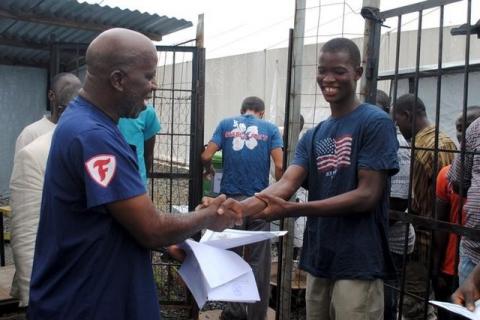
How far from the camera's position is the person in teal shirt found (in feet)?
12.0

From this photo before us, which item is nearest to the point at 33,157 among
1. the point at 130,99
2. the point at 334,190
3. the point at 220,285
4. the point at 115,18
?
the point at 130,99

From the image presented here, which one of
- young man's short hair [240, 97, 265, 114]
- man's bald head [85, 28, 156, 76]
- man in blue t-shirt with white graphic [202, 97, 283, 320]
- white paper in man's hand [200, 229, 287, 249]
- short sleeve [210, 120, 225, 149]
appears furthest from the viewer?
young man's short hair [240, 97, 265, 114]

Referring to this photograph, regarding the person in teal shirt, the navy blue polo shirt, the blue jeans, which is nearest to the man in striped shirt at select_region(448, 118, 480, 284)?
the blue jeans

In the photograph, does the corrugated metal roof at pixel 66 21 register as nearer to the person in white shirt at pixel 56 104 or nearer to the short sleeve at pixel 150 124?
the short sleeve at pixel 150 124

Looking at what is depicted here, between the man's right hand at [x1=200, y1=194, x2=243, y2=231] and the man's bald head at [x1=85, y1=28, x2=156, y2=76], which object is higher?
the man's bald head at [x1=85, y1=28, x2=156, y2=76]

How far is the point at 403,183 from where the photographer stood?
12.4 feet

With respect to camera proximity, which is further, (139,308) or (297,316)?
(297,316)

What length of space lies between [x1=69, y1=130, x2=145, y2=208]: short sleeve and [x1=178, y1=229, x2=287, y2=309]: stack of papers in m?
0.50

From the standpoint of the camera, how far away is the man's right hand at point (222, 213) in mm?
2029

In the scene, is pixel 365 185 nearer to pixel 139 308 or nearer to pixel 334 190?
pixel 334 190

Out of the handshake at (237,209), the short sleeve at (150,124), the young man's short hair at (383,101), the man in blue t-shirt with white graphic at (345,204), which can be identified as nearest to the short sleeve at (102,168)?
the handshake at (237,209)

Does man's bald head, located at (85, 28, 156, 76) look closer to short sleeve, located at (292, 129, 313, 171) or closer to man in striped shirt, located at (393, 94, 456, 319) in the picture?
short sleeve, located at (292, 129, 313, 171)

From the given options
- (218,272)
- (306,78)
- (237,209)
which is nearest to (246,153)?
(306,78)

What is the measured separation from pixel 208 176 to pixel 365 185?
3547 millimetres
